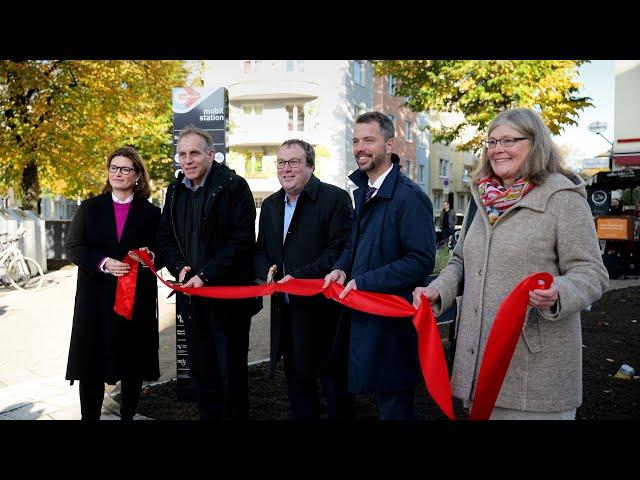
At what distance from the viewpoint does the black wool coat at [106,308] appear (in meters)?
4.32

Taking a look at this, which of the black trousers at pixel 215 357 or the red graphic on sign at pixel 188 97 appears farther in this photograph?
the red graphic on sign at pixel 188 97

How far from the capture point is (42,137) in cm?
1568

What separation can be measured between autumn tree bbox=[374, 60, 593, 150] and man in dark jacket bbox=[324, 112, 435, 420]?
14883mm

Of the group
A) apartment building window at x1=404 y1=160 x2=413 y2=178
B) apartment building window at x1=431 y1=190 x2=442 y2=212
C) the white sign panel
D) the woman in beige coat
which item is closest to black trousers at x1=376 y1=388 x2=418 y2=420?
the woman in beige coat

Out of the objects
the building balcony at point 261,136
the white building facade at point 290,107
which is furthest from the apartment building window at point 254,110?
the building balcony at point 261,136

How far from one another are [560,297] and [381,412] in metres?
1.46

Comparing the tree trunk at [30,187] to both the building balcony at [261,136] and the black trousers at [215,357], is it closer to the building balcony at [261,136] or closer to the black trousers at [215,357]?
the black trousers at [215,357]

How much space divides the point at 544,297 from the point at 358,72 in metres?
40.3

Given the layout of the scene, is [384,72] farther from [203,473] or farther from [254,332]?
[203,473]

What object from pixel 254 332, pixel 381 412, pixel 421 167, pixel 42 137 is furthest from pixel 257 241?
pixel 421 167

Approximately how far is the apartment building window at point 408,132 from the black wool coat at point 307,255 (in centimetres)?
4639

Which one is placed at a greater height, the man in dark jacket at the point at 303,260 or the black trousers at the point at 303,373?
the man in dark jacket at the point at 303,260

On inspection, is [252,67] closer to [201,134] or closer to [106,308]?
[201,134]

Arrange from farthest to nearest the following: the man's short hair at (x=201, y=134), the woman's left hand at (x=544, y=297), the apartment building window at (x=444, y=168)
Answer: the apartment building window at (x=444, y=168) < the man's short hair at (x=201, y=134) < the woman's left hand at (x=544, y=297)
